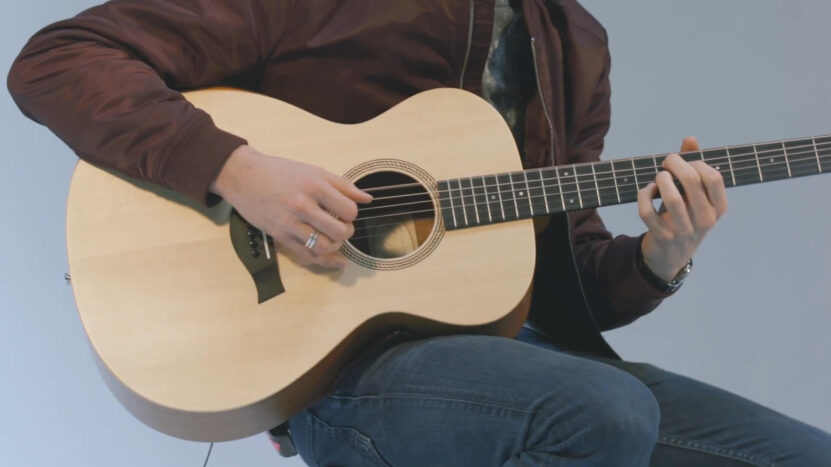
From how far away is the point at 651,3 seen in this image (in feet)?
7.07

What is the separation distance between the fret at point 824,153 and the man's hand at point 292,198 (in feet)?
2.35

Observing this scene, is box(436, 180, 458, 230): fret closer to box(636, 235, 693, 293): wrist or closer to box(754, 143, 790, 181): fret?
box(636, 235, 693, 293): wrist

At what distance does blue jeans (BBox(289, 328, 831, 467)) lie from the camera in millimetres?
899

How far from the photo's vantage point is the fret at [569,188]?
47.9 inches

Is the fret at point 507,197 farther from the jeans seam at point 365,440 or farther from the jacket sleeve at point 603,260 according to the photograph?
the jeans seam at point 365,440

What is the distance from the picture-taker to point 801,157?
1261 millimetres

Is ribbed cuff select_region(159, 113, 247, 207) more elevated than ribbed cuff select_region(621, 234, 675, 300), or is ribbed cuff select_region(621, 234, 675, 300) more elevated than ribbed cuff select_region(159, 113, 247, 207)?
ribbed cuff select_region(159, 113, 247, 207)

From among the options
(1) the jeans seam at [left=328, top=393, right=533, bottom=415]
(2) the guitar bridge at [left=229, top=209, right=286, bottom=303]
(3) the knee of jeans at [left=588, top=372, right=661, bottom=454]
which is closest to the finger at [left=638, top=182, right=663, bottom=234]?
(3) the knee of jeans at [left=588, top=372, right=661, bottom=454]

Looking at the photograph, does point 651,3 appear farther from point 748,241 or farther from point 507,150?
point 507,150

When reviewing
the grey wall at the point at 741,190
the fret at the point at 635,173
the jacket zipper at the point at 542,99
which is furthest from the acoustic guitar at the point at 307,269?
the grey wall at the point at 741,190

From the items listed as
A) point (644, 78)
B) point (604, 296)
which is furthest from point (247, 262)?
point (644, 78)

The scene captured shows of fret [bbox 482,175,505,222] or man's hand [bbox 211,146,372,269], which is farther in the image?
fret [bbox 482,175,505,222]

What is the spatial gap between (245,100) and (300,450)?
511 mm

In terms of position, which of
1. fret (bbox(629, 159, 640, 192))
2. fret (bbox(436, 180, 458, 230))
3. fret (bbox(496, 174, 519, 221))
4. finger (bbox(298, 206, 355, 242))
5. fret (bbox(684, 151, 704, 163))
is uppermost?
fret (bbox(684, 151, 704, 163))
